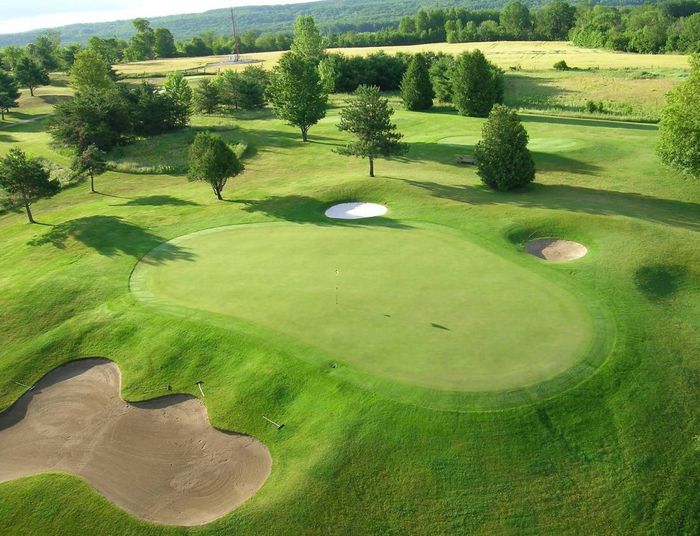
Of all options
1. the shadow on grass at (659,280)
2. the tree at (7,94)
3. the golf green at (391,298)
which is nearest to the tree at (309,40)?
the tree at (7,94)

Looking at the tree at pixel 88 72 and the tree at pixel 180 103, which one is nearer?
the tree at pixel 180 103

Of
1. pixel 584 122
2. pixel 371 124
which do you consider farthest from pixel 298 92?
pixel 584 122

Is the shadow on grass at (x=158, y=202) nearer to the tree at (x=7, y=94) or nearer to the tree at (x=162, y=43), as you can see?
the tree at (x=7, y=94)

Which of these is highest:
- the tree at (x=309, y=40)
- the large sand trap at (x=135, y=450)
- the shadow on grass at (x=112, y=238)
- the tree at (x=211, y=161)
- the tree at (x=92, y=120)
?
the tree at (x=309, y=40)

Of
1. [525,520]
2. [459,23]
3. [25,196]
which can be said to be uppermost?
[459,23]

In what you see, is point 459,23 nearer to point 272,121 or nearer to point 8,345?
point 272,121

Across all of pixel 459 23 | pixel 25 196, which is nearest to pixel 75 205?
pixel 25 196

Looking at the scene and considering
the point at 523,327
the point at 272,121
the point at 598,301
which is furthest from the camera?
the point at 272,121
